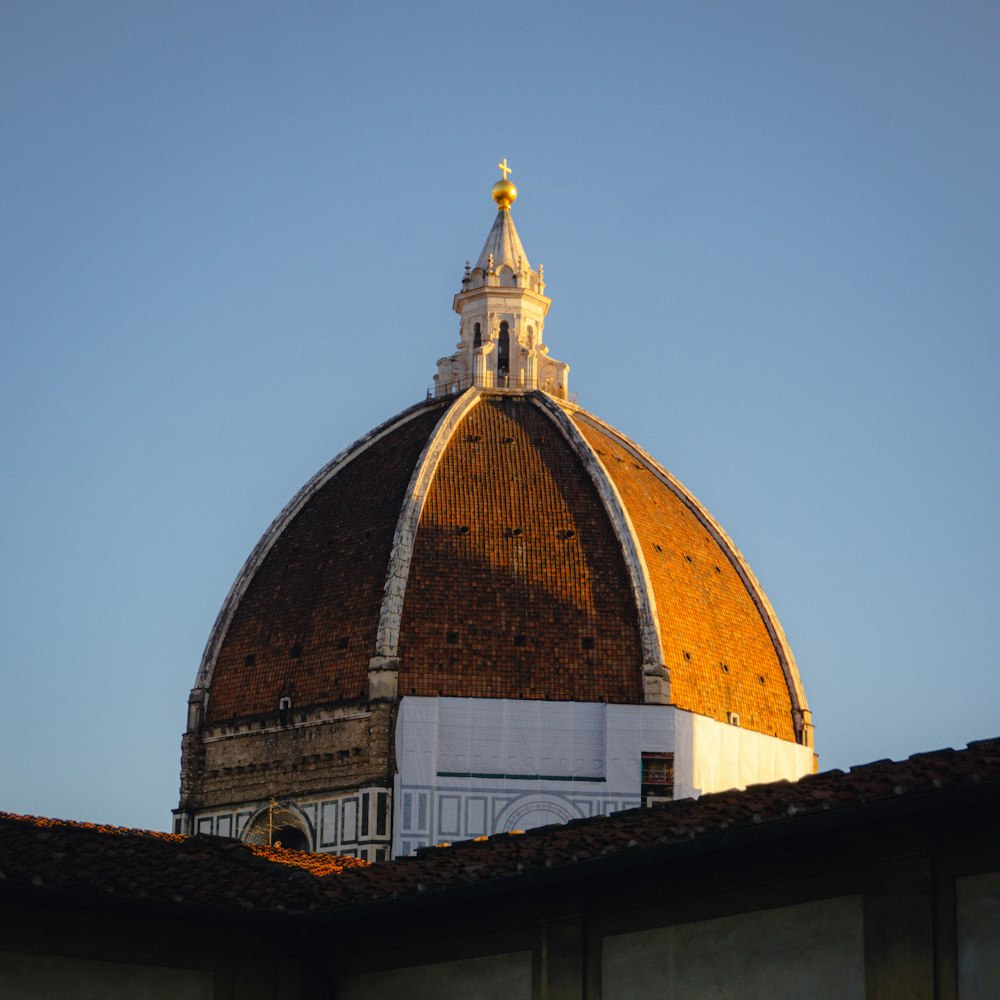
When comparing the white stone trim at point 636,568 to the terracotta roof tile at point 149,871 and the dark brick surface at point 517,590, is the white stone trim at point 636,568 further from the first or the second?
the terracotta roof tile at point 149,871

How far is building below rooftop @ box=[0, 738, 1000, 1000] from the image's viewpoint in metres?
11.6

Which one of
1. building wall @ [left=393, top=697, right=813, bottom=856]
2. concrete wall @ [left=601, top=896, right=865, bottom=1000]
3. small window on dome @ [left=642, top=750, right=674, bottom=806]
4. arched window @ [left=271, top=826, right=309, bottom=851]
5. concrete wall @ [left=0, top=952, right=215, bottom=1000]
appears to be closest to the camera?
concrete wall @ [left=601, top=896, right=865, bottom=1000]

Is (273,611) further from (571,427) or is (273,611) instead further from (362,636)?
(571,427)

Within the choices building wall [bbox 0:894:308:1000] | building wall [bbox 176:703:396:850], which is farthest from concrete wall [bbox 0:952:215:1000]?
building wall [bbox 176:703:396:850]

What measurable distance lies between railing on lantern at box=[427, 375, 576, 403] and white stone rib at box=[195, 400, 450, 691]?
6.10 ft

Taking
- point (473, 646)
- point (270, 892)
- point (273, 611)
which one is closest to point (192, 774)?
point (273, 611)

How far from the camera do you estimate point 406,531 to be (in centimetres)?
3609

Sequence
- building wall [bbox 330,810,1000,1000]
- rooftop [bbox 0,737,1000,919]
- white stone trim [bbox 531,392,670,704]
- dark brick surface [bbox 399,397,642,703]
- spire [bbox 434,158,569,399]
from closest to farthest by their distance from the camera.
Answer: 1. building wall [bbox 330,810,1000,1000]
2. rooftop [bbox 0,737,1000,919]
3. dark brick surface [bbox 399,397,642,703]
4. white stone trim [bbox 531,392,670,704]
5. spire [bbox 434,158,569,399]

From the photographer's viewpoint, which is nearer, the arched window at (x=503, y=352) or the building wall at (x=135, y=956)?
the building wall at (x=135, y=956)

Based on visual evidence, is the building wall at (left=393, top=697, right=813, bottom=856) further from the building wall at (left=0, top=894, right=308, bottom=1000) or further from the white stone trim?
the building wall at (left=0, top=894, right=308, bottom=1000)

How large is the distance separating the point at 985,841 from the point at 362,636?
24.4 metres

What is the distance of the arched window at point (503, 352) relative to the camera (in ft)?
137

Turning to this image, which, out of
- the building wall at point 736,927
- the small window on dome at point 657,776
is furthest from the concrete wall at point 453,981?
the small window on dome at point 657,776

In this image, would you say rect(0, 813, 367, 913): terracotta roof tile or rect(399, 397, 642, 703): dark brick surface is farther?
rect(399, 397, 642, 703): dark brick surface
